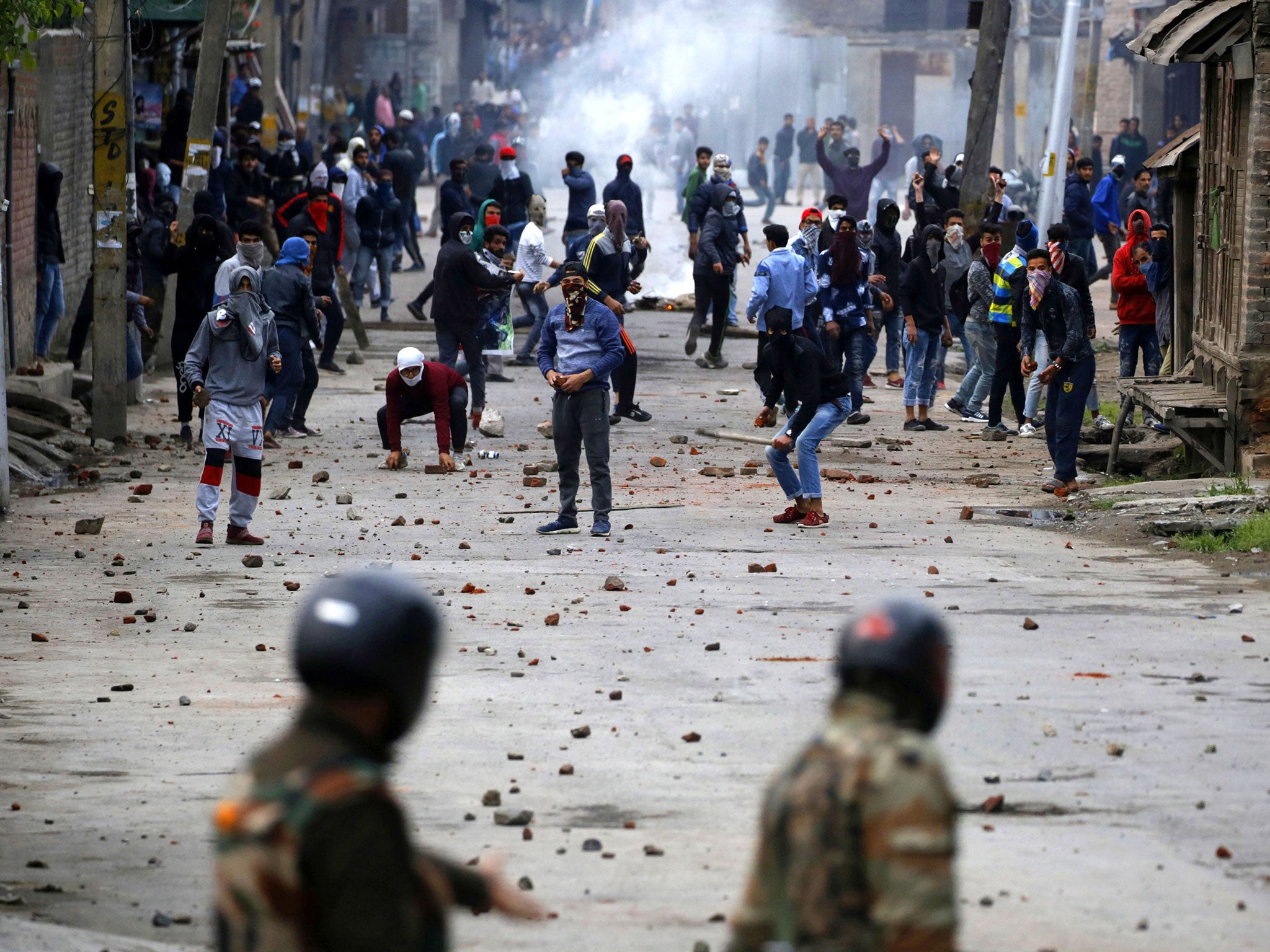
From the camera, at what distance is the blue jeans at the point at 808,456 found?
460 inches

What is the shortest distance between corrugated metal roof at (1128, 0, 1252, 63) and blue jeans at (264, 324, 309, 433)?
7081 mm

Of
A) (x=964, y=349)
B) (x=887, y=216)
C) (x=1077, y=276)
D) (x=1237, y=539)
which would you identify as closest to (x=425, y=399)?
(x=1077, y=276)

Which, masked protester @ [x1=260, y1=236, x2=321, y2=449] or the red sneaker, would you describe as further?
masked protester @ [x1=260, y1=236, x2=321, y2=449]

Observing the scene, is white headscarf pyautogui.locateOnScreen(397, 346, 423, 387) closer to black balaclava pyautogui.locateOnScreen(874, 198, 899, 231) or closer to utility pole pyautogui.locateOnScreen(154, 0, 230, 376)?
utility pole pyautogui.locateOnScreen(154, 0, 230, 376)

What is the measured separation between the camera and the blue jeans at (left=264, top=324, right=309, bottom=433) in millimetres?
14688

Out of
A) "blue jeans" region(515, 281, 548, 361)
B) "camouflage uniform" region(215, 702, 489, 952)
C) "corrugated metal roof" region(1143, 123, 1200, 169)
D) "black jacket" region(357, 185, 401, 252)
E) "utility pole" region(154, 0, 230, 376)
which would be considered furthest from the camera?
"black jacket" region(357, 185, 401, 252)

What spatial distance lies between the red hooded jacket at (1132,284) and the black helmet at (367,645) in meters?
13.9

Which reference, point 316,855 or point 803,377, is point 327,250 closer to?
point 803,377

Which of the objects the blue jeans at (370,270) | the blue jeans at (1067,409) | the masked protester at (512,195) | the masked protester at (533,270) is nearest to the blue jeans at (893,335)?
the masked protester at (533,270)

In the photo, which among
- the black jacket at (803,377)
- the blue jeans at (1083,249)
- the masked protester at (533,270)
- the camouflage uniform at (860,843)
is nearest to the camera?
the camouflage uniform at (860,843)

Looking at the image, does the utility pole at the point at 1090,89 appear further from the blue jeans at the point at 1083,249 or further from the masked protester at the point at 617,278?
the masked protester at the point at 617,278

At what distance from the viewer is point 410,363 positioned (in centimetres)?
1366

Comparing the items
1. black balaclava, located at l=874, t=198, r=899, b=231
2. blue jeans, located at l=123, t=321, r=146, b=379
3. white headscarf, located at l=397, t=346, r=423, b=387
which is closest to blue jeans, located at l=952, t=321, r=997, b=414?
black balaclava, located at l=874, t=198, r=899, b=231

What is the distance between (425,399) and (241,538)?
10.0 ft
